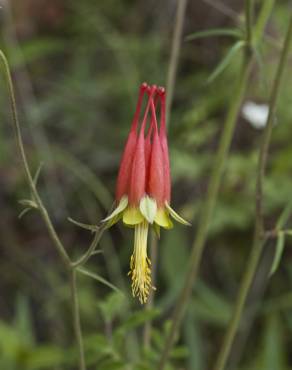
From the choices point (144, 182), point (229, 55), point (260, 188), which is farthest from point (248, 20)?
point (144, 182)

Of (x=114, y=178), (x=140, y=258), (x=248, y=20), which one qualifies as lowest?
(x=114, y=178)

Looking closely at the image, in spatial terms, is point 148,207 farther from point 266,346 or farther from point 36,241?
point 36,241

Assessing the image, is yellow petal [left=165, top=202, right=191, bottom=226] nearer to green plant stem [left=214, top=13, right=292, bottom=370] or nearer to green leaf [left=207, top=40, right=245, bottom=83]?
green plant stem [left=214, top=13, right=292, bottom=370]

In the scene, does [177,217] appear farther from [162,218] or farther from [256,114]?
[256,114]

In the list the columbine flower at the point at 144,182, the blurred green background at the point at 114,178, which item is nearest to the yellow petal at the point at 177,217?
the columbine flower at the point at 144,182

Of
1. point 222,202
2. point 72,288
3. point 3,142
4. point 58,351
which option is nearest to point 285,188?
point 222,202

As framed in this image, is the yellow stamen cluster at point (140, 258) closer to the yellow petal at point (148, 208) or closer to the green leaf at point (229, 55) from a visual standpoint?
the yellow petal at point (148, 208)
